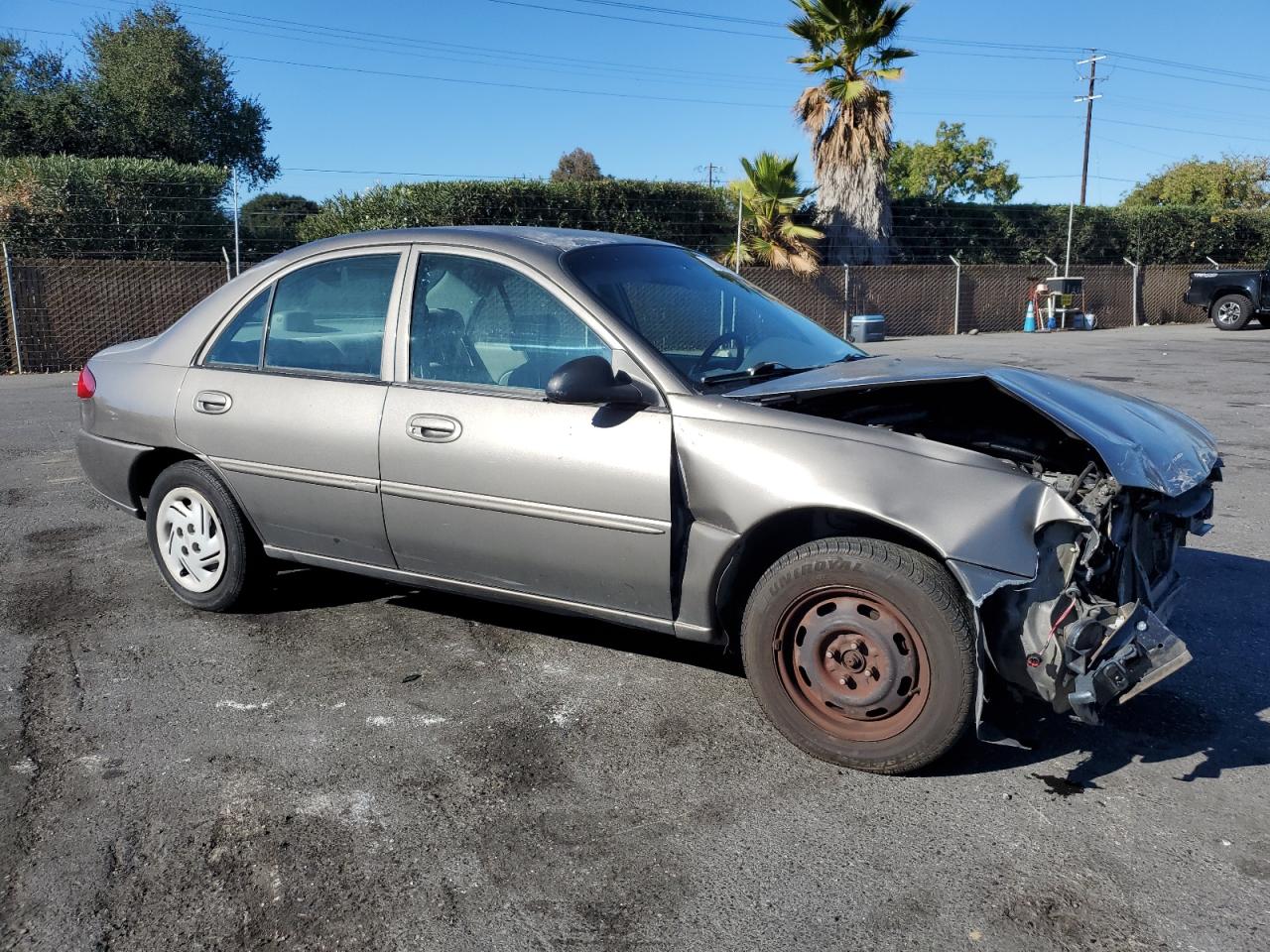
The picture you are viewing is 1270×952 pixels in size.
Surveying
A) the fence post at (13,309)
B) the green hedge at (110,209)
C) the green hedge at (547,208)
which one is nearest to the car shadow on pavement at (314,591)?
the fence post at (13,309)

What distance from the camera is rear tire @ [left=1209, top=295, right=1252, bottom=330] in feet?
76.3

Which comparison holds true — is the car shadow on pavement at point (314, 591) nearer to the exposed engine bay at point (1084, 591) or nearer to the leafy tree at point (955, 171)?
the exposed engine bay at point (1084, 591)

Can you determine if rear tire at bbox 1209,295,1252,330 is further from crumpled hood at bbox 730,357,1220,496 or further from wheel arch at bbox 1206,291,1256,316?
crumpled hood at bbox 730,357,1220,496

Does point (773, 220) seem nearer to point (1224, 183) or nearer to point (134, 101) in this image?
point (134, 101)

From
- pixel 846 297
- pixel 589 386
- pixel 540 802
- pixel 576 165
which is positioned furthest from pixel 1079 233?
pixel 576 165

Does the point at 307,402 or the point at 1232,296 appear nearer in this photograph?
the point at 307,402

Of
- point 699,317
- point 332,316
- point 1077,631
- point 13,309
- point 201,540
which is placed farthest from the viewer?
point 13,309

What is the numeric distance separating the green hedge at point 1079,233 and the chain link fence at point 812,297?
4.38 feet

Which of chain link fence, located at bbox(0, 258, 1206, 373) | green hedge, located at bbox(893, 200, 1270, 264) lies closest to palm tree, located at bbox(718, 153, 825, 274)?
chain link fence, located at bbox(0, 258, 1206, 373)

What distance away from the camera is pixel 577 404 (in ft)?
11.8

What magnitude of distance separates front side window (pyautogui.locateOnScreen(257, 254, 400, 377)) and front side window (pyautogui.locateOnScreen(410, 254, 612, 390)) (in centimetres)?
20

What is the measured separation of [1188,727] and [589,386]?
90.6 inches

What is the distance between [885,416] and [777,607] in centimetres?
90

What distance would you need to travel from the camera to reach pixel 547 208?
2189 centimetres
